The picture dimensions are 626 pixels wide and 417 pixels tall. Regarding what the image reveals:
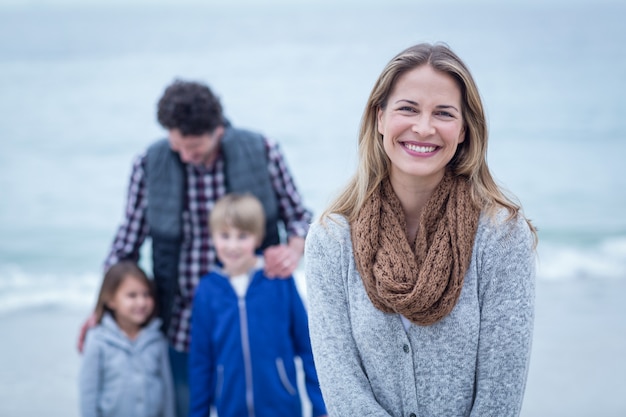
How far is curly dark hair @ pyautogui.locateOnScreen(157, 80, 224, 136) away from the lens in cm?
331

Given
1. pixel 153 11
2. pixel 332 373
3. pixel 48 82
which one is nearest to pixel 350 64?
pixel 48 82

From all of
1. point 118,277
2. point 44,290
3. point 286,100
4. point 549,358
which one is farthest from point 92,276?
point 286,100

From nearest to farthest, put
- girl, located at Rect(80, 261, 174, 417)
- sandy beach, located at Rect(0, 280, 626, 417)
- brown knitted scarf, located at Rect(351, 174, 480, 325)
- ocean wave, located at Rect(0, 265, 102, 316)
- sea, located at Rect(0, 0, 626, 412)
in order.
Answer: brown knitted scarf, located at Rect(351, 174, 480, 325)
girl, located at Rect(80, 261, 174, 417)
sandy beach, located at Rect(0, 280, 626, 417)
ocean wave, located at Rect(0, 265, 102, 316)
sea, located at Rect(0, 0, 626, 412)

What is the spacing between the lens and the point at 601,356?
216 inches

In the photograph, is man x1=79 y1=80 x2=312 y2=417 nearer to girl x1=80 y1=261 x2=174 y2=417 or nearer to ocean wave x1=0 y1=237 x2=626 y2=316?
girl x1=80 y1=261 x2=174 y2=417

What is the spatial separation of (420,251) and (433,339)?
0.73ft

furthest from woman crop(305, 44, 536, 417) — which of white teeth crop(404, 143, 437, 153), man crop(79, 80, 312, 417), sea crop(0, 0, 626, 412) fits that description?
man crop(79, 80, 312, 417)

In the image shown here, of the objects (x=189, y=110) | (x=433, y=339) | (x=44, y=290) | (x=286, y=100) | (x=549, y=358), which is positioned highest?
(x=286, y=100)

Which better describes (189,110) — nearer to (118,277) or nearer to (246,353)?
(118,277)

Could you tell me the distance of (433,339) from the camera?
74.1 inches

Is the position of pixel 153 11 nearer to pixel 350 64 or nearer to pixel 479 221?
pixel 350 64

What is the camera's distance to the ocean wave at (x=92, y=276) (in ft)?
25.6

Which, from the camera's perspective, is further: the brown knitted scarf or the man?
the man

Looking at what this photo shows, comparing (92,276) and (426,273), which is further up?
(92,276)
